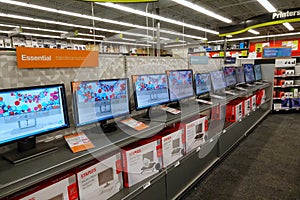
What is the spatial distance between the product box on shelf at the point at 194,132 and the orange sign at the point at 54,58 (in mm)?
A: 1015

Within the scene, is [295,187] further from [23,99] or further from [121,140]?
[23,99]

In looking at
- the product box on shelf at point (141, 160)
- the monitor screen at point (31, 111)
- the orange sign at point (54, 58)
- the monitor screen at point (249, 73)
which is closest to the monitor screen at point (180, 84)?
the product box on shelf at point (141, 160)

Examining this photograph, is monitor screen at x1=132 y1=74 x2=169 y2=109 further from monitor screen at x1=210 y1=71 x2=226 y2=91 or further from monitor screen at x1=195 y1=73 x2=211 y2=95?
monitor screen at x1=210 y1=71 x2=226 y2=91

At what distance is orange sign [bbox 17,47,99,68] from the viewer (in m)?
1.21

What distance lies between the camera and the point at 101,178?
1.27 meters

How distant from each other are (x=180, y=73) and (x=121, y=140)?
1.26m

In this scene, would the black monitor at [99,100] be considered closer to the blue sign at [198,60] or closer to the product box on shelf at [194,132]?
the product box on shelf at [194,132]

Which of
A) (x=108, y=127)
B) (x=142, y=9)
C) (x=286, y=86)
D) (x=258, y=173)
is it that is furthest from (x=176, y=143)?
(x=142, y=9)

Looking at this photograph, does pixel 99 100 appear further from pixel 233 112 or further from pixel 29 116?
pixel 233 112

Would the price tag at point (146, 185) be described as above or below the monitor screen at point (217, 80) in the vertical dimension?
below

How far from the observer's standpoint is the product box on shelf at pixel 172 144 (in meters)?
1.68

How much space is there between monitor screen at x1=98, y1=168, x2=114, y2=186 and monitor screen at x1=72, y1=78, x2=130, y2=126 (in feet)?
1.14

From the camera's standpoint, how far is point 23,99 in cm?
108

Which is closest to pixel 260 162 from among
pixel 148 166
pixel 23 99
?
pixel 148 166
